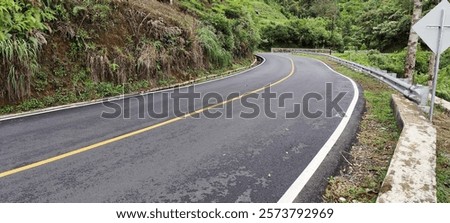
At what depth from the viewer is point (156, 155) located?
4.80 metres

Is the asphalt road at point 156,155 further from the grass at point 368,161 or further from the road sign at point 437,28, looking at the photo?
the road sign at point 437,28

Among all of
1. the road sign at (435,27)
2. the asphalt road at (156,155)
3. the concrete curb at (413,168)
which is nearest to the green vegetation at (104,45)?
the asphalt road at (156,155)

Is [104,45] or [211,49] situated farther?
[211,49]

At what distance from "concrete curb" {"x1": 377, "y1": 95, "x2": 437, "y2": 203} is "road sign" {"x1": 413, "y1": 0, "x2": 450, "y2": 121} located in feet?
4.98

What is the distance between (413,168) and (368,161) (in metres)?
0.86

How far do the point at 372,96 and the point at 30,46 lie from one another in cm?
1040

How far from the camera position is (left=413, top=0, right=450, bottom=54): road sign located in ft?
19.6

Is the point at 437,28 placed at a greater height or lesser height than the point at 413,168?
greater

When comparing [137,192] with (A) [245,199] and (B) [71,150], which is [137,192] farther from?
(B) [71,150]

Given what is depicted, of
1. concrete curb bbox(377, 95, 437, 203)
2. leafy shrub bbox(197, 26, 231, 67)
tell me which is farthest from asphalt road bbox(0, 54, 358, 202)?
leafy shrub bbox(197, 26, 231, 67)

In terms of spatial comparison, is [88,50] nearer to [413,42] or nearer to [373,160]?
[373,160]

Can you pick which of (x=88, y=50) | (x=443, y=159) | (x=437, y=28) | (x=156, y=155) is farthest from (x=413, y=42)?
(x=88, y=50)

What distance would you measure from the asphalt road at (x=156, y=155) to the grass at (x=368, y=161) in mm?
540

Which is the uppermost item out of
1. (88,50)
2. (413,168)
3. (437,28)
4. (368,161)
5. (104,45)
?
(437,28)
